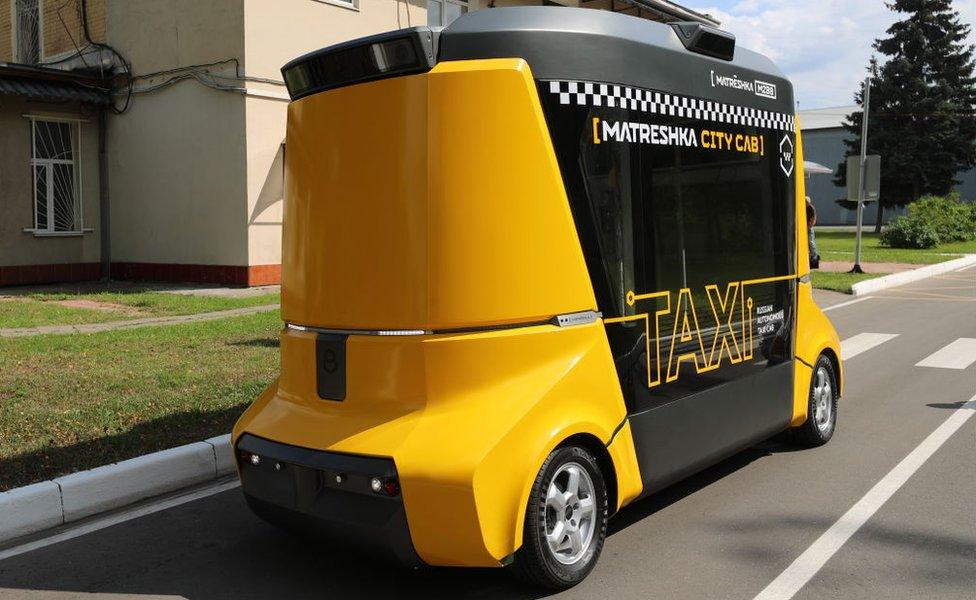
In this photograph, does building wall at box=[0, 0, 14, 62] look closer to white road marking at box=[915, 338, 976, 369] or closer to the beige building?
the beige building

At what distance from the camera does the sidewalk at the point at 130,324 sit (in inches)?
428

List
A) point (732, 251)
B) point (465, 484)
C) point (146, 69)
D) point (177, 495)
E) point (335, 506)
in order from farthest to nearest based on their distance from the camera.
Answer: point (146, 69) → point (177, 495) → point (732, 251) → point (335, 506) → point (465, 484)

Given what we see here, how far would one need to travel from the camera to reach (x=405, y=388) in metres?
3.72

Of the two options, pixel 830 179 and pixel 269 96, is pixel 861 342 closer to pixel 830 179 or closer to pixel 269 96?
pixel 269 96

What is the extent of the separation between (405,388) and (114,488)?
7.93 ft

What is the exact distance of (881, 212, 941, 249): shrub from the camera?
106 ft

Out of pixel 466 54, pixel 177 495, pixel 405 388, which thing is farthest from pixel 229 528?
pixel 466 54

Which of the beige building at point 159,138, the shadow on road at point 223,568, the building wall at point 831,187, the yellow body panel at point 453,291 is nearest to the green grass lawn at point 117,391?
the shadow on road at point 223,568

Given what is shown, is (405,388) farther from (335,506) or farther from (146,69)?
(146,69)

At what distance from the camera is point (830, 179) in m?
59.8

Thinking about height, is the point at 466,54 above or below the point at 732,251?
above

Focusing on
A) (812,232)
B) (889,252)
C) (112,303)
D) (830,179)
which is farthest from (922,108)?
(112,303)

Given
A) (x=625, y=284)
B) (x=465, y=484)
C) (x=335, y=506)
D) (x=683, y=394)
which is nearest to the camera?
(x=465, y=484)

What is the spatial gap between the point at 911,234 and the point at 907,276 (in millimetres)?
12872
